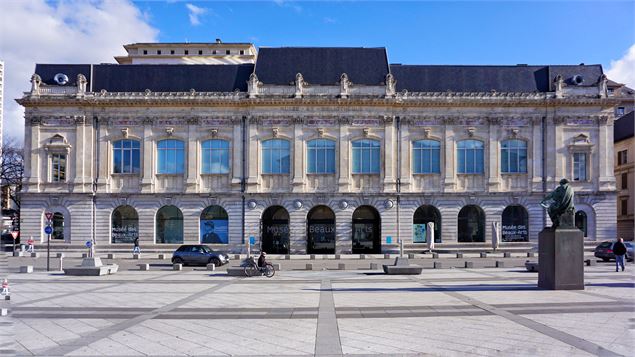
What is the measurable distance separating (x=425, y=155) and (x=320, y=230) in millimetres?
12178

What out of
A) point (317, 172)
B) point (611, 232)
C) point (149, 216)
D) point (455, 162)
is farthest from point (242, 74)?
point (611, 232)

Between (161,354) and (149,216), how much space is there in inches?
1718

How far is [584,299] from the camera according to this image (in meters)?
20.3

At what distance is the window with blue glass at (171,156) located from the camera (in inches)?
2164

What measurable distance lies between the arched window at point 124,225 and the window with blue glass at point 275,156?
13.0m

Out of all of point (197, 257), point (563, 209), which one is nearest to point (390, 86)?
point (197, 257)

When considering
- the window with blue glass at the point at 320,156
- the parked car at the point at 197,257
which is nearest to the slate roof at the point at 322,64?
the window with blue glass at the point at 320,156

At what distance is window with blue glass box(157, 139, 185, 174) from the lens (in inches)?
2164

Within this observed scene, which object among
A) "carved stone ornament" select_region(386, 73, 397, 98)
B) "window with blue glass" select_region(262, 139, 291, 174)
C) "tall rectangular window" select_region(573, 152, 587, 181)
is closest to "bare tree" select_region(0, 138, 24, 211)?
"window with blue glass" select_region(262, 139, 291, 174)

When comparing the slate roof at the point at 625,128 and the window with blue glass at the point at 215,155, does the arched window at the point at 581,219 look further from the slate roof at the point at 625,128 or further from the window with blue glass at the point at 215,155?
the window with blue glass at the point at 215,155

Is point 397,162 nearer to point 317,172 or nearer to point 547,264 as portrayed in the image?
point 317,172

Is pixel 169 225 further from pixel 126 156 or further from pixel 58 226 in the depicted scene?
pixel 58 226

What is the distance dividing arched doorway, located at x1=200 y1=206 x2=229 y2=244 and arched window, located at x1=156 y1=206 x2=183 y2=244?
7.12 feet

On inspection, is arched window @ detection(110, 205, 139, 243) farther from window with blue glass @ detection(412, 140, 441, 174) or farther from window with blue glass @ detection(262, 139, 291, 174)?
window with blue glass @ detection(412, 140, 441, 174)
